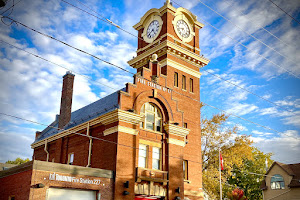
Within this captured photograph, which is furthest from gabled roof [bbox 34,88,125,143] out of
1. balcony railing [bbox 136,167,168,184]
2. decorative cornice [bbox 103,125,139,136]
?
balcony railing [bbox 136,167,168,184]

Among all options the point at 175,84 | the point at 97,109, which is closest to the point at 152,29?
the point at 175,84

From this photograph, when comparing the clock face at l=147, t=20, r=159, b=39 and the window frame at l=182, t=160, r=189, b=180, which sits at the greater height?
the clock face at l=147, t=20, r=159, b=39

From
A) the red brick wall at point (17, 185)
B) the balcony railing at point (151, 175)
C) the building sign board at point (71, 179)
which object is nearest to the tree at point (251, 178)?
the balcony railing at point (151, 175)

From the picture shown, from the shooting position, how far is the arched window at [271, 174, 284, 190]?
4935 centimetres

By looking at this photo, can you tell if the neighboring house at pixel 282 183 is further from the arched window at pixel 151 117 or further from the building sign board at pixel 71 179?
the building sign board at pixel 71 179

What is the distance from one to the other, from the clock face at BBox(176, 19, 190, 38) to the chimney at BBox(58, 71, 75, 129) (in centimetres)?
1361

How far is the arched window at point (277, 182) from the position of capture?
49.3 metres

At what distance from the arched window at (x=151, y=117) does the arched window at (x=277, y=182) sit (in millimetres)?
29004

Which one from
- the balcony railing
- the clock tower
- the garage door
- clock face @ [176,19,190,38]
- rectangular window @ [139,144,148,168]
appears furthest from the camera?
clock face @ [176,19,190,38]

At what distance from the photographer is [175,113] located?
30797 millimetres

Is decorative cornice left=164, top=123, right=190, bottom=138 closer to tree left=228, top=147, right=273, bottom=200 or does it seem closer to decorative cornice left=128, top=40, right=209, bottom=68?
decorative cornice left=128, top=40, right=209, bottom=68

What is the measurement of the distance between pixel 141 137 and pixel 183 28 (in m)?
17.5

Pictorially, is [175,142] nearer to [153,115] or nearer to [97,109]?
[153,115]

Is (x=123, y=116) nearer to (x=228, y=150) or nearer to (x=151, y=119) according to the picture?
(x=151, y=119)
